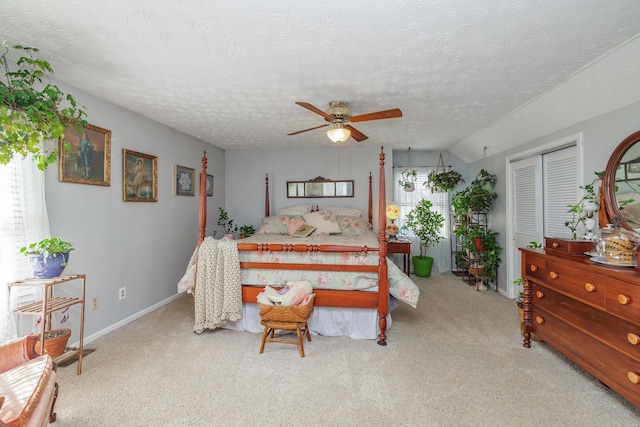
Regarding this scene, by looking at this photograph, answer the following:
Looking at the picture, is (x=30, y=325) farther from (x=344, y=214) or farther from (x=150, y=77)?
(x=344, y=214)

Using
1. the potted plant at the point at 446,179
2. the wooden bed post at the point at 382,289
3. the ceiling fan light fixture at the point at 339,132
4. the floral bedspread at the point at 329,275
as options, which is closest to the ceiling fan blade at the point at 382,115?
the ceiling fan light fixture at the point at 339,132

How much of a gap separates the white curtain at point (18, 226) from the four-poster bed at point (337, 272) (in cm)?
121

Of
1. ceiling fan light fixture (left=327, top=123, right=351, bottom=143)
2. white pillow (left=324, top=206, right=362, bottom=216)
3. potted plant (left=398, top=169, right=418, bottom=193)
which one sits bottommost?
white pillow (left=324, top=206, right=362, bottom=216)

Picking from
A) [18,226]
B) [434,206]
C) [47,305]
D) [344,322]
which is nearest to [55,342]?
[47,305]

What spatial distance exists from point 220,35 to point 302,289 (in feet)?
6.60

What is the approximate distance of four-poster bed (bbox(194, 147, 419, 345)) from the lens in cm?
275

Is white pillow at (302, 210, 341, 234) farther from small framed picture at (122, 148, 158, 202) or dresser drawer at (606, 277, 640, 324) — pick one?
dresser drawer at (606, 277, 640, 324)

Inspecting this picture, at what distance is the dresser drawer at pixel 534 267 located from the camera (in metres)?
2.44

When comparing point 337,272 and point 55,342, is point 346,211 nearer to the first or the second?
point 337,272

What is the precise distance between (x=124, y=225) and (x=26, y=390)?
225 cm

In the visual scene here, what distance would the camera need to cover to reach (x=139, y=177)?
337 centimetres

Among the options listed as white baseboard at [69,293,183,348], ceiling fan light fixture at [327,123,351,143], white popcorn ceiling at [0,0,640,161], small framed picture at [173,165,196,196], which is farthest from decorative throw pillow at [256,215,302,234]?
ceiling fan light fixture at [327,123,351,143]

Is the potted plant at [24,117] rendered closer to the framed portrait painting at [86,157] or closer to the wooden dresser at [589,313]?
the framed portrait painting at [86,157]

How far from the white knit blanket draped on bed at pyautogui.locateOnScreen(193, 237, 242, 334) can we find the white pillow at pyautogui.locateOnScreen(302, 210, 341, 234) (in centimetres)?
175
